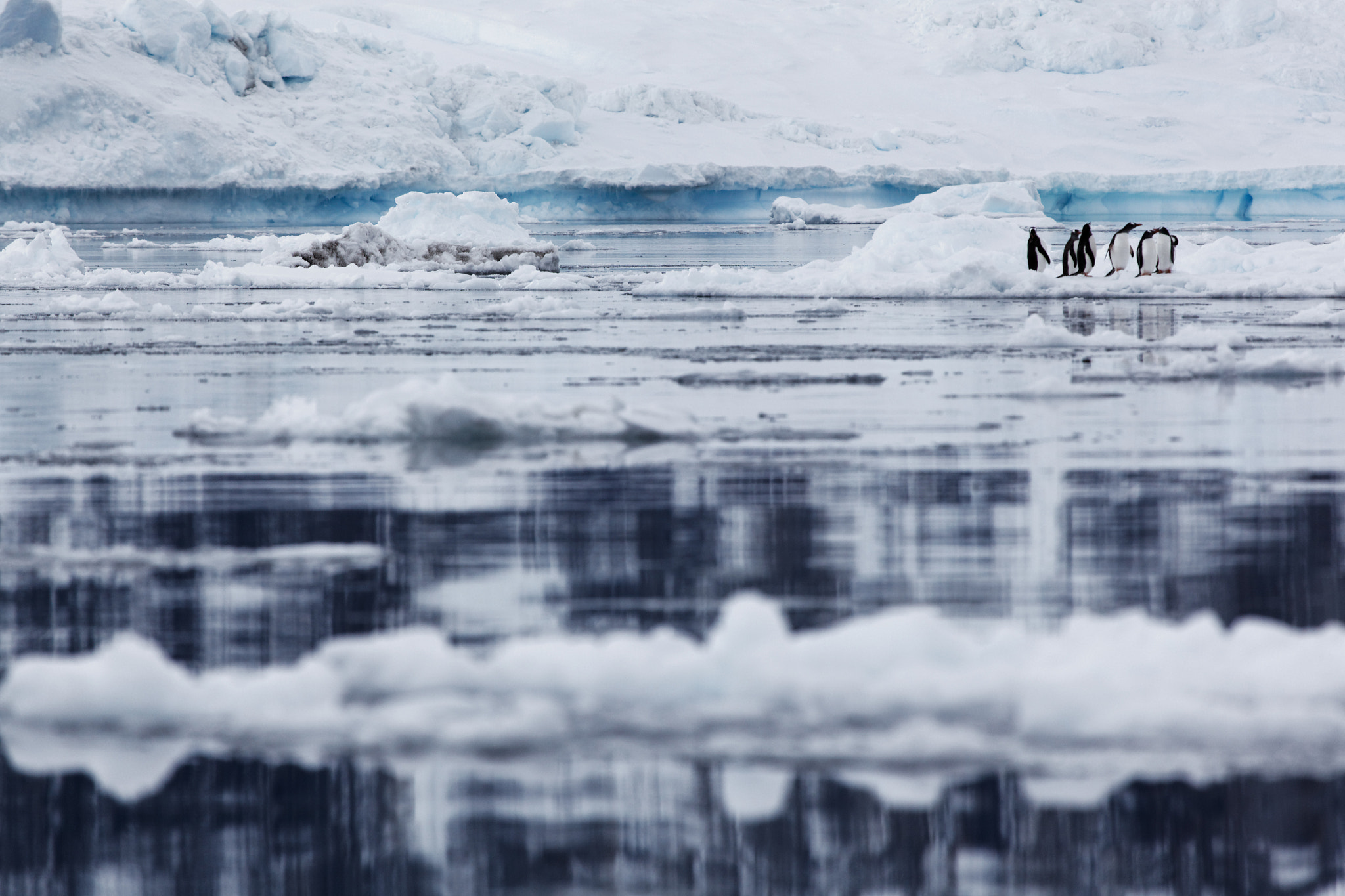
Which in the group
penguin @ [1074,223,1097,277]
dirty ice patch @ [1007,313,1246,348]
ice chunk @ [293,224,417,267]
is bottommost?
dirty ice patch @ [1007,313,1246,348]

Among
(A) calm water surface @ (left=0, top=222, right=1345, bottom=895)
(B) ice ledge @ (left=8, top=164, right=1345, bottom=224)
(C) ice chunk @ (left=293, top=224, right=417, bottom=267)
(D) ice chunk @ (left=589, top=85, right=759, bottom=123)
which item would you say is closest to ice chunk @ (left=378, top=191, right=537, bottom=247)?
(C) ice chunk @ (left=293, top=224, right=417, bottom=267)

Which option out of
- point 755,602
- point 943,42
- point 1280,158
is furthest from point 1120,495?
point 943,42

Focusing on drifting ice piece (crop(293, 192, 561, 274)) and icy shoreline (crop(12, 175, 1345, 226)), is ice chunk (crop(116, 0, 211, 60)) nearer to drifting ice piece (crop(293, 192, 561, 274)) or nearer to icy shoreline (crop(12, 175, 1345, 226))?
icy shoreline (crop(12, 175, 1345, 226))

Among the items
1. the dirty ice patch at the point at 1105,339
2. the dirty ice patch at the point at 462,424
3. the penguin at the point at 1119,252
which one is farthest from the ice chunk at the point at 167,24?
the dirty ice patch at the point at 462,424

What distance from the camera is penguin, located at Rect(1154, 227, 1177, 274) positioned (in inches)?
786

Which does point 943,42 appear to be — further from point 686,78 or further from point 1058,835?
point 1058,835

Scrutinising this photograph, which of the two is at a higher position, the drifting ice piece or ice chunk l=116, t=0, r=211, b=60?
ice chunk l=116, t=0, r=211, b=60

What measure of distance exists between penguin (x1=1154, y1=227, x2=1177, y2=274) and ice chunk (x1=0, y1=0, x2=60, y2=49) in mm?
30873

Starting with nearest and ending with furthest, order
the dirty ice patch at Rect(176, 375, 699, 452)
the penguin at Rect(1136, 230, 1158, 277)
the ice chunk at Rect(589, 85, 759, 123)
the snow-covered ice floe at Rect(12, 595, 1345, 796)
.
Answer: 1. the snow-covered ice floe at Rect(12, 595, 1345, 796)
2. the dirty ice patch at Rect(176, 375, 699, 452)
3. the penguin at Rect(1136, 230, 1158, 277)
4. the ice chunk at Rect(589, 85, 759, 123)

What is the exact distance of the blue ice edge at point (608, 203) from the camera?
4400cm

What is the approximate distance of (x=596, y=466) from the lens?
5832 millimetres

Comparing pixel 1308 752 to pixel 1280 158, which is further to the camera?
pixel 1280 158

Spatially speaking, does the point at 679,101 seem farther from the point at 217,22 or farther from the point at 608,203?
the point at 217,22

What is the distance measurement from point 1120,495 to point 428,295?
574 inches
